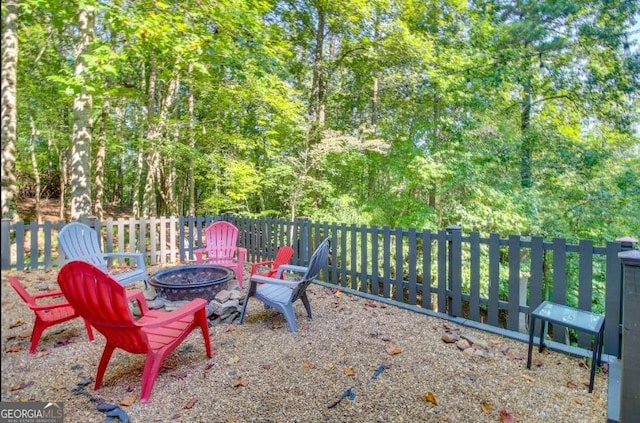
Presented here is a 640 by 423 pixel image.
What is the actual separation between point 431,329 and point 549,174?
6.84 metres

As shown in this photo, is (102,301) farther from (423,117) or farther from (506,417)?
(423,117)

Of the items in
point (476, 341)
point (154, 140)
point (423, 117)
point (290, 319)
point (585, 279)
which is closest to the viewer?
point (585, 279)

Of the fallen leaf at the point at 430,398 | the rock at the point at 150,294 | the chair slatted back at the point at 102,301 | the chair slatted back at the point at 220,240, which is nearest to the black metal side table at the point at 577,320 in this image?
the fallen leaf at the point at 430,398

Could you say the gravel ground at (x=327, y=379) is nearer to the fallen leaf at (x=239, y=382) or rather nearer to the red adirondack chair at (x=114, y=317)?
the fallen leaf at (x=239, y=382)

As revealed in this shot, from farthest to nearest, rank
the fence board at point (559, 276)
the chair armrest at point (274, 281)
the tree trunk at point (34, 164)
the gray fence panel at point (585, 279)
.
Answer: the chair armrest at point (274, 281), the fence board at point (559, 276), the gray fence panel at point (585, 279), the tree trunk at point (34, 164)

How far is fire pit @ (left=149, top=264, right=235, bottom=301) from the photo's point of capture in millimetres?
3371

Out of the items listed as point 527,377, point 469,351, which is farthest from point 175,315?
point 527,377

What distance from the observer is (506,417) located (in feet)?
6.19

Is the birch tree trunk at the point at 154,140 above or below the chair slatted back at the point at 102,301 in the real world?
above

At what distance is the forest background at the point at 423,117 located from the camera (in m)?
7.31

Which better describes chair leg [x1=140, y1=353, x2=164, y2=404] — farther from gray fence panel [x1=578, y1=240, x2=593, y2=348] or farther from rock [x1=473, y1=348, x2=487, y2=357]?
gray fence panel [x1=578, y1=240, x2=593, y2=348]

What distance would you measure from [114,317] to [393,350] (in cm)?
207

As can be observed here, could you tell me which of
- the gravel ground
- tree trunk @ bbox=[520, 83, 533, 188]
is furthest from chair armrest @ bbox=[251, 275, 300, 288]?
tree trunk @ bbox=[520, 83, 533, 188]

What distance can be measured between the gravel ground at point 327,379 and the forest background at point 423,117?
403 centimetres
